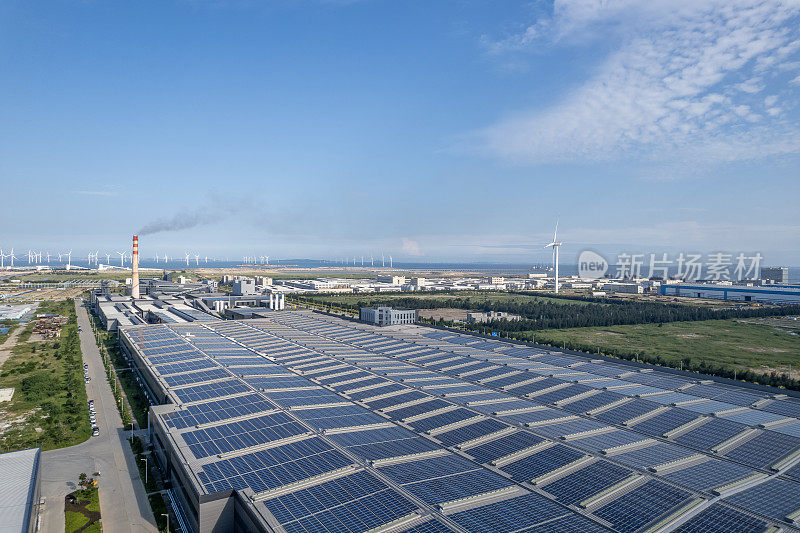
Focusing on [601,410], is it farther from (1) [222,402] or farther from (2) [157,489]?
(2) [157,489]

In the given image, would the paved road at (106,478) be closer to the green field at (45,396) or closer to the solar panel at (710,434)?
the green field at (45,396)

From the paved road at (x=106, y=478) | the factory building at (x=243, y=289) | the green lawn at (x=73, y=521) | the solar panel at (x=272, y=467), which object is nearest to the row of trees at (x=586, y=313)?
the factory building at (x=243, y=289)

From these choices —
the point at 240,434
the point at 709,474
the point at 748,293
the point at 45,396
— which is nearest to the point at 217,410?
the point at 240,434

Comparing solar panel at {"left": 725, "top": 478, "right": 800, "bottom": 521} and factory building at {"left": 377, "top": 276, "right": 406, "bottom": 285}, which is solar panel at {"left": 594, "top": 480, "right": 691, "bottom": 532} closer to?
solar panel at {"left": 725, "top": 478, "right": 800, "bottom": 521}

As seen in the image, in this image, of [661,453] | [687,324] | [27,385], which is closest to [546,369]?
[661,453]

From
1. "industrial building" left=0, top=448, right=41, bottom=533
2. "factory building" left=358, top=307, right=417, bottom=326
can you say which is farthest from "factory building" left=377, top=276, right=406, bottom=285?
"industrial building" left=0, top=448, right=41, bottom=533
